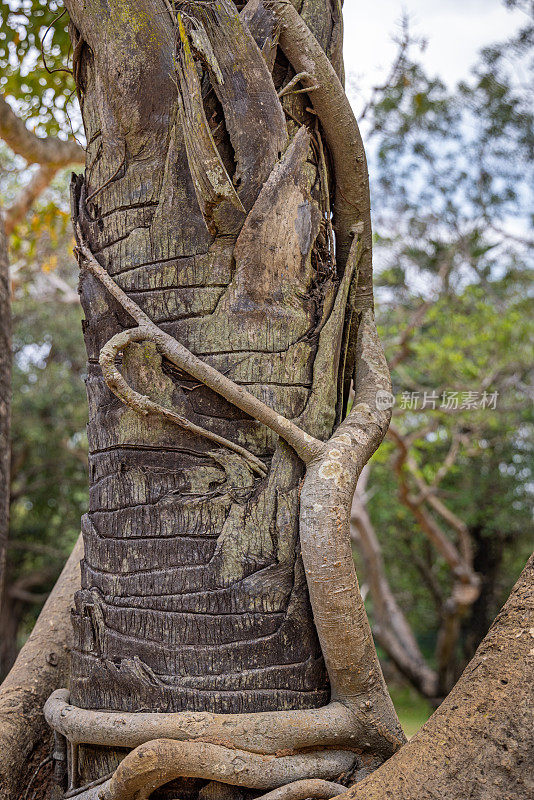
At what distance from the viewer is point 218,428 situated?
1.69 metres

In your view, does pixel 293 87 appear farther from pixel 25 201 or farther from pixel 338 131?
pixel 25 201

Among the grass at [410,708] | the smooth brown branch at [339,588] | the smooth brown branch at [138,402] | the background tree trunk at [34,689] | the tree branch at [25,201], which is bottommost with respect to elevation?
the grass at [410,708]

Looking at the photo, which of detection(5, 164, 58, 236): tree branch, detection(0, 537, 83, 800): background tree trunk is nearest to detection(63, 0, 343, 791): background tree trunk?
detection(0, 537, 83, 800): background tree trunk

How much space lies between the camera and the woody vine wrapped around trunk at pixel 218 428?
5.13 feet

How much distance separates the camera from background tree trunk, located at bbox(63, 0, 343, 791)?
1597 mm

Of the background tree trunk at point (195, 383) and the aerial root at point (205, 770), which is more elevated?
the background tree trunk at point (195, 383)

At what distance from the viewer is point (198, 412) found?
5.56ft

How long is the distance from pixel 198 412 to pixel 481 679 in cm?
84

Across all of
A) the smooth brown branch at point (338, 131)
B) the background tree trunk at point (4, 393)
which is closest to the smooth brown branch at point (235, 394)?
the smooth brown branch at point (338, 131)

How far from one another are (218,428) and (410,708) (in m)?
9.29

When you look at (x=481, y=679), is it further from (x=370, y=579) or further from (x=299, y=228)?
(x=370, y=579)

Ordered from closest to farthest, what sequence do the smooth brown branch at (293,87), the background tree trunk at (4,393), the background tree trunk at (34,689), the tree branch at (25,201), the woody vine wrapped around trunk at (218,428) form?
1. the woody vine wrapped around trunk at (218,428)
2. the smooth brown branch at (293,87)
3. the background tree trunk at (34,689)
4. the background tree trunk at (4,393)
5. the tree branch at (25,201)

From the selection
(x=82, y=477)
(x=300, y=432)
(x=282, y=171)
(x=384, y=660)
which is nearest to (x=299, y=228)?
(x=282, y=171)

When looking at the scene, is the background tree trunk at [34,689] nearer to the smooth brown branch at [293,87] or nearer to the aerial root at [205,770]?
the aerial root at [205,770]
